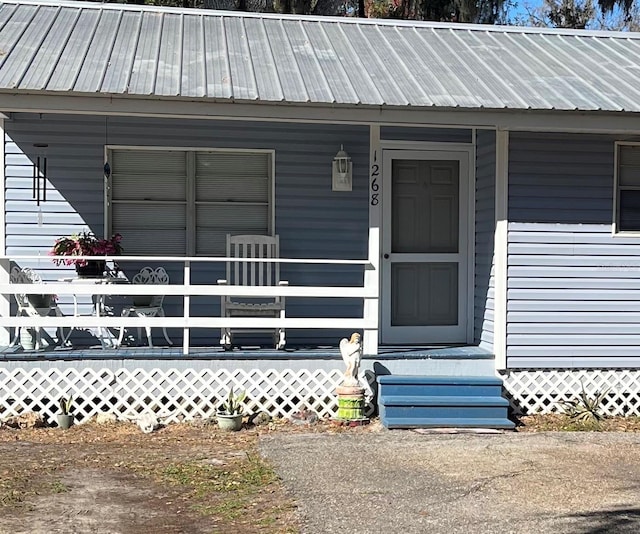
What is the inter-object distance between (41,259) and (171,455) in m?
2.99

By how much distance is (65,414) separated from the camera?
8.24 meters

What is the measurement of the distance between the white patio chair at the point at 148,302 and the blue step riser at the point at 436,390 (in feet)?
7.24

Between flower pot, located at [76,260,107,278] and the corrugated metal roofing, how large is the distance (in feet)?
6.07

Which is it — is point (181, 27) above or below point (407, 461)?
above

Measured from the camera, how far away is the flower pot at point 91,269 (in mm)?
8922

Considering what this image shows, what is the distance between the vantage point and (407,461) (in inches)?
276

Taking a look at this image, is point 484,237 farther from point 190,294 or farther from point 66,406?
point 66,406

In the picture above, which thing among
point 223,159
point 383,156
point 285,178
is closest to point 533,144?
point 383,156

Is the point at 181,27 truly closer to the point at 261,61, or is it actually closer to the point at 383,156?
the point at 261,61

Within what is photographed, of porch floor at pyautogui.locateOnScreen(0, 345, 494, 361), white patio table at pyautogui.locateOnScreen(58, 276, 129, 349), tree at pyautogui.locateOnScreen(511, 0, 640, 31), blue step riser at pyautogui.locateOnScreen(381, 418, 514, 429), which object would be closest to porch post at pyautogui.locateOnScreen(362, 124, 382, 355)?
porch floor at pyautogui.locateOnScreen(0, 345, 494, 361)

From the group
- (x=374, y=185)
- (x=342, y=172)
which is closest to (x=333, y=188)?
(x=342, y=172)

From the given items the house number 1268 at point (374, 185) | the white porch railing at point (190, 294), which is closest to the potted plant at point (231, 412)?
the white porch railing at point (190, 294)

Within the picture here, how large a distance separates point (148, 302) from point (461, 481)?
156 inches

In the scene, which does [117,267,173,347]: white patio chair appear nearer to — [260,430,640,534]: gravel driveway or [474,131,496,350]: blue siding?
[260,430,640,534]: gravel driveway
